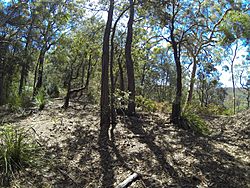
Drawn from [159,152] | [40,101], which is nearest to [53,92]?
[40,101]

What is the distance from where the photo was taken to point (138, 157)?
4.81 m

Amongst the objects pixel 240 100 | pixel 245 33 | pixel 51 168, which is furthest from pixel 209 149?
pixel 240 100

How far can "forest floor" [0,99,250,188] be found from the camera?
3.92 m

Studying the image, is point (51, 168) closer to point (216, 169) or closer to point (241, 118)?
point (216, 169)

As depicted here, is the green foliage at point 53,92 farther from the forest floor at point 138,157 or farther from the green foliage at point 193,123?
the green foliage at point 193,123

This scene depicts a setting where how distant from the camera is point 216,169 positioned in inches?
171

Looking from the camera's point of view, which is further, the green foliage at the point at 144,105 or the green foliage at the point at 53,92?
the green foliage at the point at 53,92

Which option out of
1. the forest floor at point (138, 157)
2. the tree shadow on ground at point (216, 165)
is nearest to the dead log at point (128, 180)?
the forest floor at point (138, 157)

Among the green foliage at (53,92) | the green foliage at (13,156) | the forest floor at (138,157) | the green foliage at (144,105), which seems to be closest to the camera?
the green foliage at (13,156)

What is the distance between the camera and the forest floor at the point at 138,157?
3920 mm

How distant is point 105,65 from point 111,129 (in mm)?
1719

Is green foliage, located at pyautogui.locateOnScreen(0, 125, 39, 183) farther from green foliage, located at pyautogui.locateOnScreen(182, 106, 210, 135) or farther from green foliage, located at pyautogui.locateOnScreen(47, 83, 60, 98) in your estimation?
green foliage, located at pyautogui.locateOnScreen(47, 83, 60, 98)

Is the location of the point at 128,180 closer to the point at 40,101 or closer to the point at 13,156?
the point at 13,156

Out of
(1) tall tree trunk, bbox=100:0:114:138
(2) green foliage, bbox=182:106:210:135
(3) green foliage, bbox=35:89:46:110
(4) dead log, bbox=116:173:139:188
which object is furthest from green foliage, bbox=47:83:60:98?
(4) dead log, bbox=116:173:139:188
